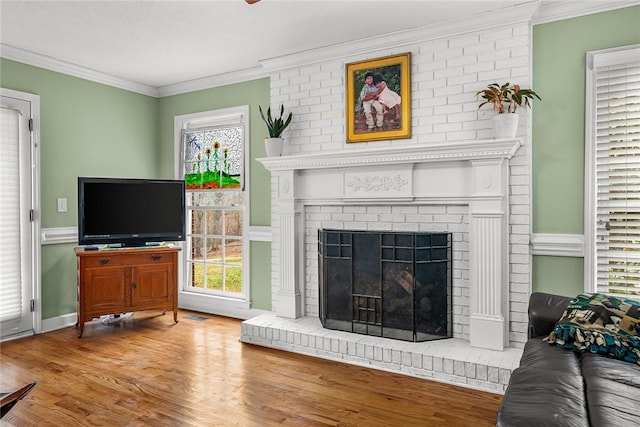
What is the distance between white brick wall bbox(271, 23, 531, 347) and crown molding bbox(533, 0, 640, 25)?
15 centimetres

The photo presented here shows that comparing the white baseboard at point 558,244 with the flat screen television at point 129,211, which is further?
the flat screen television at point 129,211

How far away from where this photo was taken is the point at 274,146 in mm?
3844

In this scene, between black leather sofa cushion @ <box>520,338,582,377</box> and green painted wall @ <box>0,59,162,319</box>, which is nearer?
black leather sofa cushion @ <box>520,338,582,377</box>

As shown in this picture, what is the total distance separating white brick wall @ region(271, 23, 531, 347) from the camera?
3.00 metres

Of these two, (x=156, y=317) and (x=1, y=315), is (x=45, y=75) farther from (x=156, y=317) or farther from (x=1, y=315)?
(x=156, y=317)

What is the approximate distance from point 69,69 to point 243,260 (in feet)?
8.34

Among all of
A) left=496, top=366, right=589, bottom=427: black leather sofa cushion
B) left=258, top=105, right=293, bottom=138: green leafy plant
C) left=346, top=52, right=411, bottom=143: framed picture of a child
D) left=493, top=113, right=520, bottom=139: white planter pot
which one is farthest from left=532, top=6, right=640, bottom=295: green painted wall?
left=258, top=105, right=293, bottom=138: green leafy plant

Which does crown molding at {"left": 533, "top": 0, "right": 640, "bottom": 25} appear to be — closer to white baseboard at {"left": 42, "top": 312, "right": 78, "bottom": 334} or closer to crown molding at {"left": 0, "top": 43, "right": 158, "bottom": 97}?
crown molding at {"left": 0, "top": 43, "right": 158, "bottom": 97}

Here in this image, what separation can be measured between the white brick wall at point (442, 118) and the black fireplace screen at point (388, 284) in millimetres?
158

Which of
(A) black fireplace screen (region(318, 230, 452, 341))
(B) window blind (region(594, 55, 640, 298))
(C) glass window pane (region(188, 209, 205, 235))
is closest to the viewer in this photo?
(B) window blind (region(594, 55, 640, 298))

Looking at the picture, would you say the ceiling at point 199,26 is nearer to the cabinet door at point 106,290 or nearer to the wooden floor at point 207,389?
the cabinet door at point 106,290

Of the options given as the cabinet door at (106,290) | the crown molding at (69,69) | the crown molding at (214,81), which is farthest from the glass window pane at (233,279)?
the crown molding at (69,69)

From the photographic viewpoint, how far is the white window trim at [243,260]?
4371 mm

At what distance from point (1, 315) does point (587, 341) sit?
14.4ft
